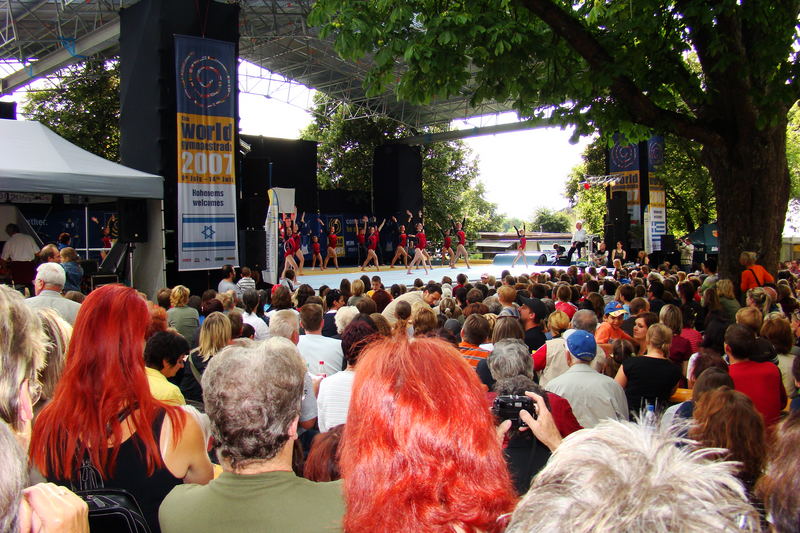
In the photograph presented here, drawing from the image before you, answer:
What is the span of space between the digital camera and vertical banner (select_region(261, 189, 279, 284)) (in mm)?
10815

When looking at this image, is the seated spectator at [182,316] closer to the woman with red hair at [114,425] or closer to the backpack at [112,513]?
the woman with red hair at [114,425]

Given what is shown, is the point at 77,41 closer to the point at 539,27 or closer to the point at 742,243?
the point at 539,27

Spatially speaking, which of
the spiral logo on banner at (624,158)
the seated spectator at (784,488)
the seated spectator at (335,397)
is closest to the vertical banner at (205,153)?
the seated spectator at (335,397)

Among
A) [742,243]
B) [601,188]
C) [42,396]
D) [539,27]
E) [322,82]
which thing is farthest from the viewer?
[601,188]

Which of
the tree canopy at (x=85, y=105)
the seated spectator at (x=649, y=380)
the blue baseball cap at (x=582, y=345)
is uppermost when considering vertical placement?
the tree canopy at (x=85, y=105)

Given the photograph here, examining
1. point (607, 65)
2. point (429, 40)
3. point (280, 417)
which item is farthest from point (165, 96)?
point (280, 417)

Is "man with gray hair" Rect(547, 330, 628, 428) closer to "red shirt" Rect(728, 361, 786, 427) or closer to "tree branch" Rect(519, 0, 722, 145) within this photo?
"red shirt" Rect(728, 361, 786, 427)

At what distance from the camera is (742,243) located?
7.07 metres

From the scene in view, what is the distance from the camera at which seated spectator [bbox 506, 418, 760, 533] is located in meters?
0.79

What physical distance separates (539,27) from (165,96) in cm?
737

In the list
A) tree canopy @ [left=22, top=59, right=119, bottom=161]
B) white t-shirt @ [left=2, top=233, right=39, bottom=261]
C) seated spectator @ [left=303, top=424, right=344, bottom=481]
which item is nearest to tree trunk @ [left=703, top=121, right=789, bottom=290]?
seated spectator @ [left=303, top=424, right=344, bottom=481]

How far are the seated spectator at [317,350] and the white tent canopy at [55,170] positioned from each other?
6.67 m

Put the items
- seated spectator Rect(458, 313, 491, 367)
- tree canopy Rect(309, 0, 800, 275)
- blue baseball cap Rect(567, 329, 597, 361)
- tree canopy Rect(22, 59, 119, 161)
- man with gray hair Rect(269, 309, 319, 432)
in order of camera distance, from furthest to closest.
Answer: tree canopy Rect(22, 59, 119, 161) < tree canopy Rect(309, 0, 800, 275) < seated spectator Rect(458, 313, 491, 367) < man with gray hair Rect(269, 309, 319, 432) < blue baseball cap Rect(567, 329, 597, 361)

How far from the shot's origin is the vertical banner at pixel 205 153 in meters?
11.6
